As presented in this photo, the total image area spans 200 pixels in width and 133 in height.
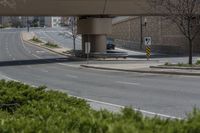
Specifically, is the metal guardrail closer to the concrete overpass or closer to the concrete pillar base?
the concrete pillar base

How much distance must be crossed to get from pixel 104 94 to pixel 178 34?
156ft

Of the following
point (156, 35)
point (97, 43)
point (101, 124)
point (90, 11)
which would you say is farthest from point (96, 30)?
point (101, 124)

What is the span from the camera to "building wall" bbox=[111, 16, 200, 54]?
216ft

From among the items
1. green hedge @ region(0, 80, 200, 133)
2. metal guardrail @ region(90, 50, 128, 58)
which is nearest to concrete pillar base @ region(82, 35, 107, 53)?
metal guardrail @ region(90, 50, 128, 58)

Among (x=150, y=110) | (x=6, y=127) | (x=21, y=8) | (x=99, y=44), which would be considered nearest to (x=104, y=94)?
(x=150, y=110)

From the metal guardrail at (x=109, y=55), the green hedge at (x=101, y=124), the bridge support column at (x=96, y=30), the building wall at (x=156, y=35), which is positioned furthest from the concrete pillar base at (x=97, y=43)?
the green hedge at (x=101, y=124)

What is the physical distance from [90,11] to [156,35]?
23112 mm

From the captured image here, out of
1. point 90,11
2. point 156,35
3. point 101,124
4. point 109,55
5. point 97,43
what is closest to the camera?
point 101,124

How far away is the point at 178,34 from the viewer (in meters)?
67.0

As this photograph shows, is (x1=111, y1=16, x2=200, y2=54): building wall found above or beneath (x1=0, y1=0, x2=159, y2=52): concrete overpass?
beneath

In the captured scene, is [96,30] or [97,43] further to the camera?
[97,43]

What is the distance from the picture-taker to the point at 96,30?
55.8 m

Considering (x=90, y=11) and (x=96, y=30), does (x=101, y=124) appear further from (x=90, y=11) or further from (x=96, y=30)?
(x=96, y=30)

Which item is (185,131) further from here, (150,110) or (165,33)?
(165,33)
